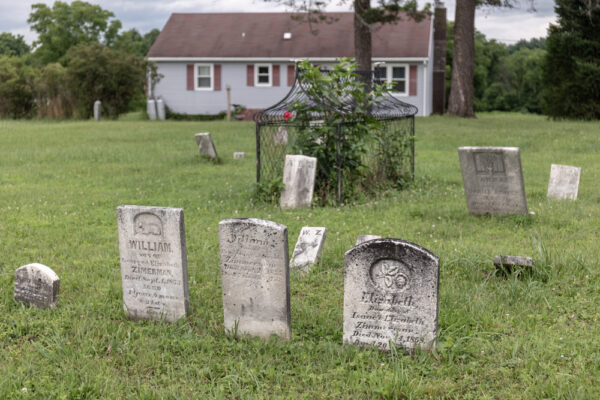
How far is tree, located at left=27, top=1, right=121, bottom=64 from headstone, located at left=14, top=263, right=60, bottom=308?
52.0m

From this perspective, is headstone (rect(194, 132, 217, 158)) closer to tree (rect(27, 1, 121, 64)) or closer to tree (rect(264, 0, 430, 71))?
tree (rect(264, 0, 430, 71))

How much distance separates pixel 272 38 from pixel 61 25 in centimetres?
2707

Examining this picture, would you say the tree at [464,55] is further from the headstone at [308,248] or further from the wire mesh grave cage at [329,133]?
the headstone at [308,248]

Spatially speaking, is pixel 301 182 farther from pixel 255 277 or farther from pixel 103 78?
pixel 103 78

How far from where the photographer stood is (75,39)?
5403 cm

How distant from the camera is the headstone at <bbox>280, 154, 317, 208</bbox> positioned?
9.20m

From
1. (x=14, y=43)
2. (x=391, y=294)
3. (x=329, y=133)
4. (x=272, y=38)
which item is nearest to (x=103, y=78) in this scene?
(x=272, y=38)

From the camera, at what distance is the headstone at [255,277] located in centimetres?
448

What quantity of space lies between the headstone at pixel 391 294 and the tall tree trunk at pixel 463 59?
947 inches

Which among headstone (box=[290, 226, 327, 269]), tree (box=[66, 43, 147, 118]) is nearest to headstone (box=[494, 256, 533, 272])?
headstone (box=[290, 226, 327, 269])

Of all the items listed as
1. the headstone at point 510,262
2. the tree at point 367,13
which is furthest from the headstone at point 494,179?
the tree at point 367,13

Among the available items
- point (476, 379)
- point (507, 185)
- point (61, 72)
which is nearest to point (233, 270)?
point (476, 379)

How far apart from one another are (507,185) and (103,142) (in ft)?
44.9

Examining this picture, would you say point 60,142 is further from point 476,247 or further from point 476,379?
point 476,379
